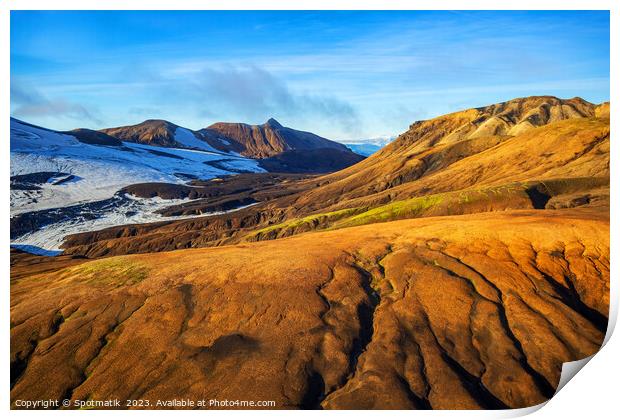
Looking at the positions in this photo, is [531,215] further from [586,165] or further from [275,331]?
[586,165]

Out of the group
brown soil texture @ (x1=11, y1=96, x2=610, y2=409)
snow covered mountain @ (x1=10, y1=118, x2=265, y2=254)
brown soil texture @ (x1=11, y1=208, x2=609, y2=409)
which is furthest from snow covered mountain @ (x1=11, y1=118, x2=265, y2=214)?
brown soil texture @ (x1=11, y1=208, x2=609, y2=409)

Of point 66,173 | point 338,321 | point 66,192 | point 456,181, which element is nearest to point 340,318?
point 338,321

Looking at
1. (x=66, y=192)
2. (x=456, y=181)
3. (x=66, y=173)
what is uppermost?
(x=456, y=181)

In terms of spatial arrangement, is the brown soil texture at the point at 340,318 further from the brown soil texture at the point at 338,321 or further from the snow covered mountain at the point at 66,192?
the snow covered mountain at the point at 66,192

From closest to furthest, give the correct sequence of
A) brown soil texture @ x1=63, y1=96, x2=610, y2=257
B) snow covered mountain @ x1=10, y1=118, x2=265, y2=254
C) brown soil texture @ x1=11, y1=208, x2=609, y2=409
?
brown soil texture @ x1=11, y1=208, x2=609, y2=409
brown soil texture @ x1=63, y1=96, x2=610, y2=257
snow covered mountain @ x1=10, y1=118, x2=265, y2=254

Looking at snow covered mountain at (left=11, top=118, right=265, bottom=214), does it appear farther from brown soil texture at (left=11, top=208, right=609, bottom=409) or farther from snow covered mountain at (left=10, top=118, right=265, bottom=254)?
brown soil texture at (left=11, top=208, right=609, bottom=409)

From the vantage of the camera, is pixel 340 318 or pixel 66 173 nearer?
pixel 340 318

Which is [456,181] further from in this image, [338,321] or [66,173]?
[66,173]

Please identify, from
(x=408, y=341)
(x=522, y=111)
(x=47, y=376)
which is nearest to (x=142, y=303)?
Answer: (x=47, y=376)
